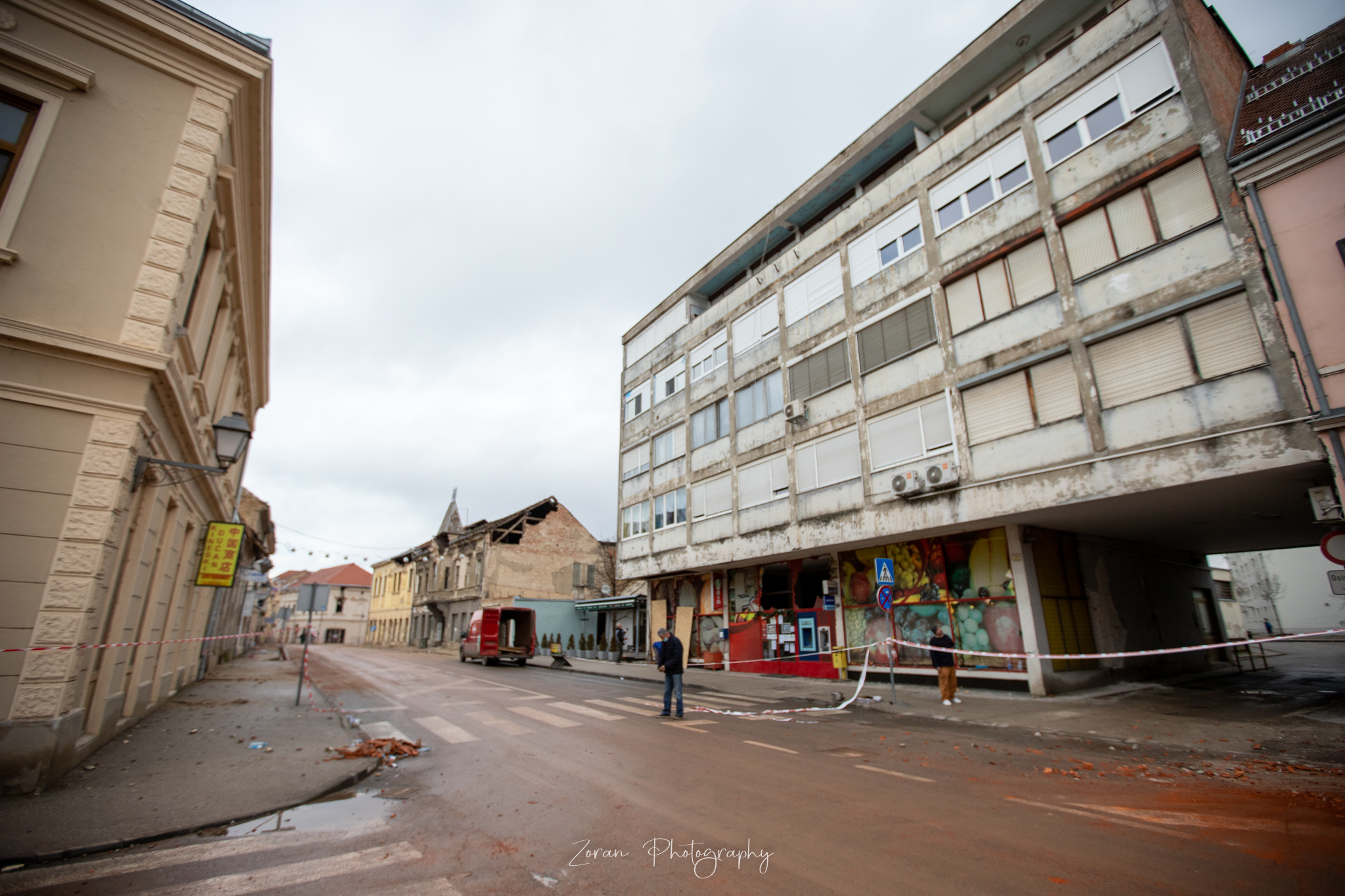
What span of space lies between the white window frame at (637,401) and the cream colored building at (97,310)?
19.3 meters

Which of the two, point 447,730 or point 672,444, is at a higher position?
point 672,444

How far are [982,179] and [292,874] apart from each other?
59.4 ft

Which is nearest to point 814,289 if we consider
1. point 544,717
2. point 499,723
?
point 544,717

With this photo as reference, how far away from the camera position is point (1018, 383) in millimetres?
13523

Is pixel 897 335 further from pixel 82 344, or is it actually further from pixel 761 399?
pixel 82 344

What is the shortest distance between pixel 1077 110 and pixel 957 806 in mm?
15019

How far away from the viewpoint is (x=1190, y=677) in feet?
52.2

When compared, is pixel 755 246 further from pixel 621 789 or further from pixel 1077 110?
pixel 621 789

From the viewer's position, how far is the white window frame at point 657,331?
1054 inches

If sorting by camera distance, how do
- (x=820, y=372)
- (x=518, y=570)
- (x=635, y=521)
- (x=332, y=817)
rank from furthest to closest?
(x=518, y=570), (x=635, y=521), (x=820, y=372), (x=332, y=817)

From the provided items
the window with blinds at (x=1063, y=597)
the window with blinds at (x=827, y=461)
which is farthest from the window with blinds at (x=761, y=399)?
the window with blinds at (x=1063, y=597)

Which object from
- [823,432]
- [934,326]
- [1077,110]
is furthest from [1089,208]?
[823,432]

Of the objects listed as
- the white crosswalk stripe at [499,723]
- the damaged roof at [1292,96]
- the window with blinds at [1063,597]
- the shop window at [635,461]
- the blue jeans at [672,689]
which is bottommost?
the white crosswalk stripe at [499,723]

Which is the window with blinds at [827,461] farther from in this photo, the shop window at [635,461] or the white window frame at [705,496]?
the shop window at [635,461]
